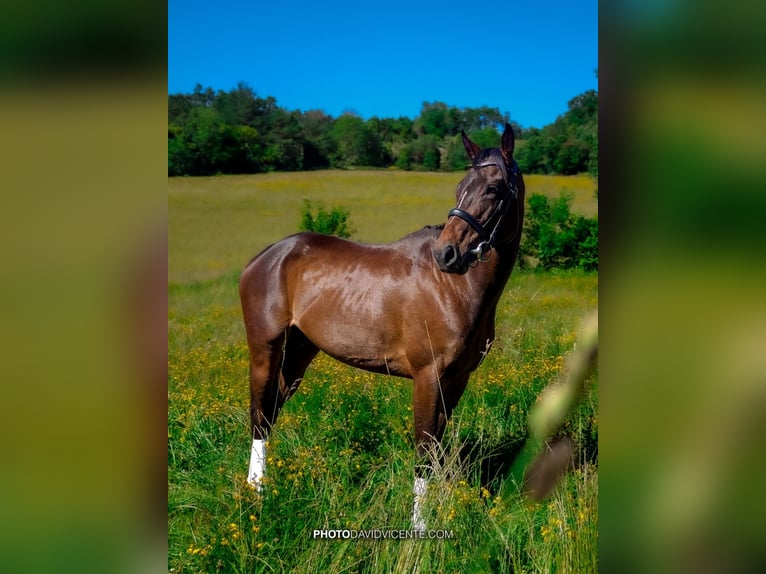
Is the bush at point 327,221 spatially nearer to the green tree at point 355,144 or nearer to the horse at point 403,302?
the horse at point 403,302

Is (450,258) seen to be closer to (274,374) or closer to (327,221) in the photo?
(327,221)

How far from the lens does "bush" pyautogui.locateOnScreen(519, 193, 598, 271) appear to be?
9.33ft

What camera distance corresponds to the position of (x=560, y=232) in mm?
2924

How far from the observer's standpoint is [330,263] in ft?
10.3

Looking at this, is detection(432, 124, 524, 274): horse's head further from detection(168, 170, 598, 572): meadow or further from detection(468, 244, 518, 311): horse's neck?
detection(168, 170, 598, 572): meadow

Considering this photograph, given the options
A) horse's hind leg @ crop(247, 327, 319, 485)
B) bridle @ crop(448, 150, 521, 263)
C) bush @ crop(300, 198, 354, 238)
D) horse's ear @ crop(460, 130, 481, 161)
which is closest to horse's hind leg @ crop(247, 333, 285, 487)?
horse's hind leg @ crop(247, 327, 319, 485)

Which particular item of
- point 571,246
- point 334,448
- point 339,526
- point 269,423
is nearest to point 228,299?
point 269,423

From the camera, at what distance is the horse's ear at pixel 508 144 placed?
2.48 metres

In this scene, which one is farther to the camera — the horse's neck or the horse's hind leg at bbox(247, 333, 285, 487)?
the horse's hind leg at bbox(247, 333, 285, 487)

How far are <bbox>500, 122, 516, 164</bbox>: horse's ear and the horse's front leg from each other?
107 centimetres

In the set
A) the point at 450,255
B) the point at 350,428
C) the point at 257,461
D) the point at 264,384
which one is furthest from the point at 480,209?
the point at 257,461
